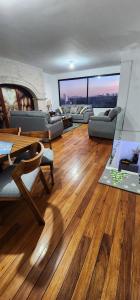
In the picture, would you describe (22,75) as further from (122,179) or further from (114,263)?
(114,263)

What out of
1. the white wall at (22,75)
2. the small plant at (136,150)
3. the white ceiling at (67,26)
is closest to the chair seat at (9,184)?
the small plant at (136,150)

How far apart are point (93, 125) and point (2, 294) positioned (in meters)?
3.63

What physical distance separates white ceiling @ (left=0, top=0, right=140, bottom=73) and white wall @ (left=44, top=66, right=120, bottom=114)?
7.98ft

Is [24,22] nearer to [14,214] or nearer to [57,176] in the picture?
[57,176]

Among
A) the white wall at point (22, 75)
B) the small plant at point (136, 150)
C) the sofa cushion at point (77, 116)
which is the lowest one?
the small plant at point (136, 150)

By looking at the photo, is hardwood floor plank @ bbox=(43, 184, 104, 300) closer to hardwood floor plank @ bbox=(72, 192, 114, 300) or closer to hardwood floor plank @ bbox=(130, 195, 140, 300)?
hardwood floor plank @ bbox=(72, 192, 114, 300)

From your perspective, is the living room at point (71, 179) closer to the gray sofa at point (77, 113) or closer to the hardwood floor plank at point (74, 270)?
the hardwood floor plank at point (74, 270)

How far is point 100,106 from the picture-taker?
6.96 meters

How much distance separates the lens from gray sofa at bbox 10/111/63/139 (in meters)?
3.59

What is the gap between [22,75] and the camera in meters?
5.02

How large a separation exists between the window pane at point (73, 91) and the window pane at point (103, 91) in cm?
34

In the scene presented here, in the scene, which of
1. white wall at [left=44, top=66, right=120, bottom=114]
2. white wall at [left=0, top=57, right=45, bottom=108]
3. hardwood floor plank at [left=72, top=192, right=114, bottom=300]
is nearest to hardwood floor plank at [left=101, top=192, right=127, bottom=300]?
hardwood floor plank at [left=72, top=192, right=114, bottom=300]

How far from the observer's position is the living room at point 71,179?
3.34ft

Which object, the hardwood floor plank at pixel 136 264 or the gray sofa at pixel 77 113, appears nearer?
the hardwood floor plank at pixel 136 264
